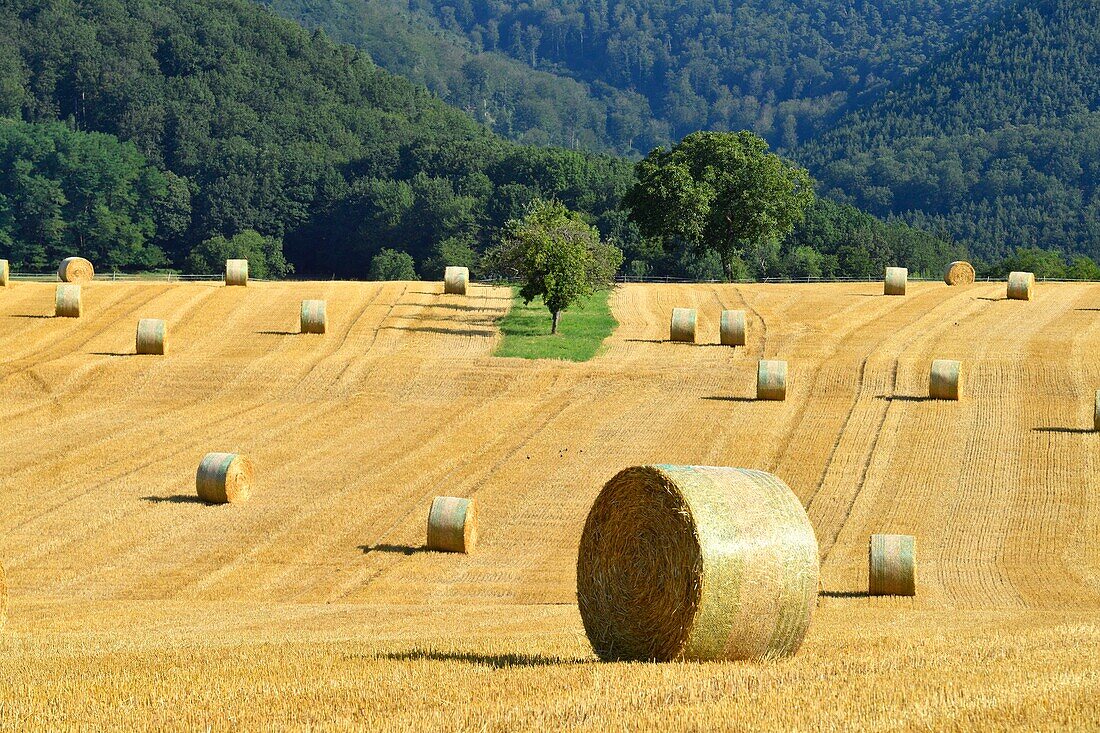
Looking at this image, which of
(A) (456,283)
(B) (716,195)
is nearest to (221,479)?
(A) (456,283)

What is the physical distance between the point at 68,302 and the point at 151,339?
8.04 meters

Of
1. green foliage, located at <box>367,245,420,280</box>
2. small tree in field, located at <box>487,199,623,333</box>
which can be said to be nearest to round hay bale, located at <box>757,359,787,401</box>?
small tree in field, located at <box>487,199,623,333</box>

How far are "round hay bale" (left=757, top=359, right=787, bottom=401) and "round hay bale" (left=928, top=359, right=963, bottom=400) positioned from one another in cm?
417

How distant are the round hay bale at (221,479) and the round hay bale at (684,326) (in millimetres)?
21534

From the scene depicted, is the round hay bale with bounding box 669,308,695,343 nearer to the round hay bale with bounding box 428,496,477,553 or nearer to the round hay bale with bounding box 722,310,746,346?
the round hay bale with bounding box 722,310,746,346

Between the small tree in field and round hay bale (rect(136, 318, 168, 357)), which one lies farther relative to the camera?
the small tree in field

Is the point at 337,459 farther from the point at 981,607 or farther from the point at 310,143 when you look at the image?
the point at 310,143

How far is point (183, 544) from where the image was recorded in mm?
31391

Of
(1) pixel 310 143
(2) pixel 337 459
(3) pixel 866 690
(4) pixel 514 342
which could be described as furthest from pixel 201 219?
(3) pixel 866 690

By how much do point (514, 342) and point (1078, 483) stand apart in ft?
73.8

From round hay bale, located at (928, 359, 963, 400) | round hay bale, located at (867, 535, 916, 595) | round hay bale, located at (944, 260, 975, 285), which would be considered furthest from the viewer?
round hay bale, located at (944, 260, 975, 285)

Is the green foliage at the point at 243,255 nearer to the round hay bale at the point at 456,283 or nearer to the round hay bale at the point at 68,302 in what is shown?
the round hay bale at the point at 456,283

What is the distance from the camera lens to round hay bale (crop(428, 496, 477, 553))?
30750 millimetres

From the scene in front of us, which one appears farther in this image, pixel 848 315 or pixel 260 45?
pixel 260 45
